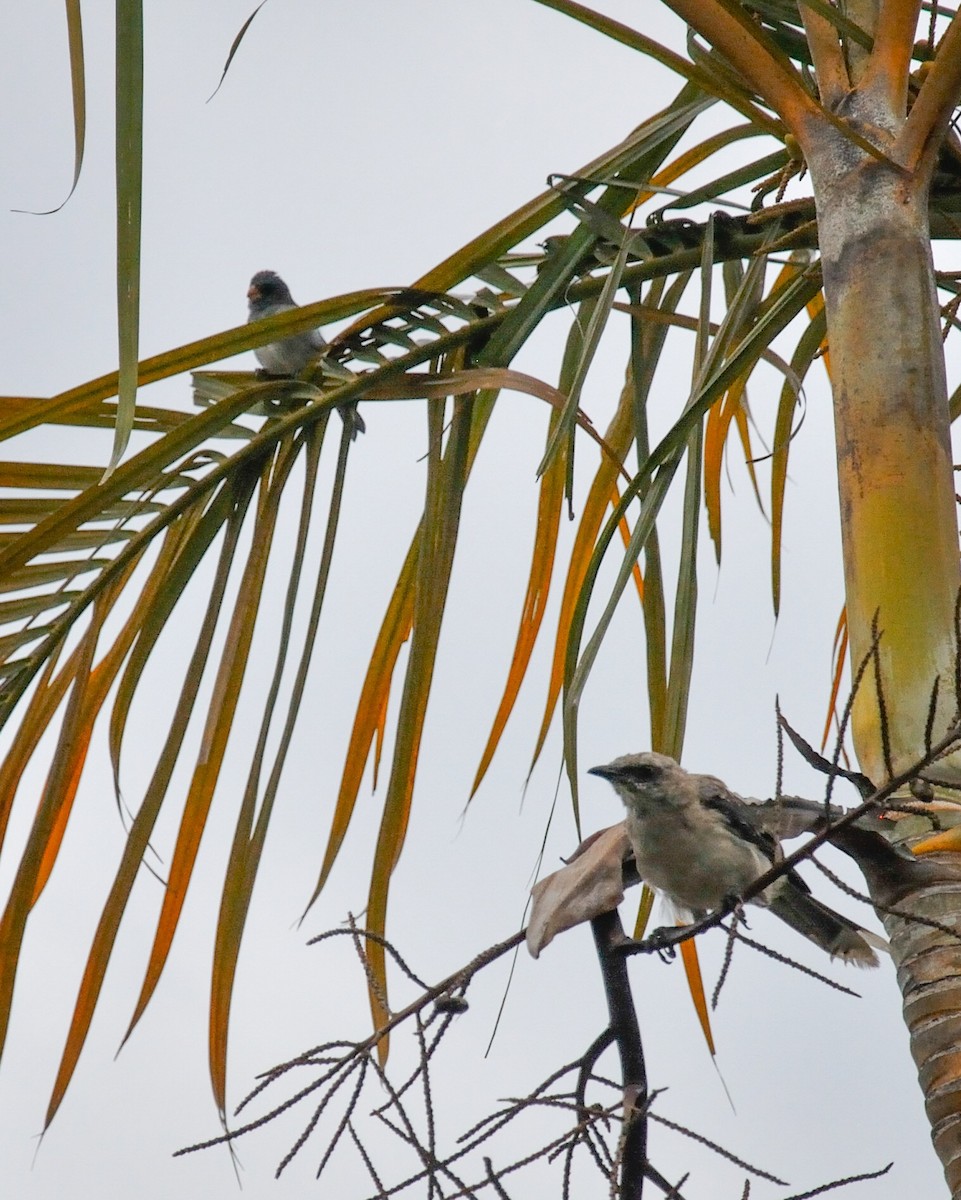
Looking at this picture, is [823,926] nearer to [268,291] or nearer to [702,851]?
[702,851]

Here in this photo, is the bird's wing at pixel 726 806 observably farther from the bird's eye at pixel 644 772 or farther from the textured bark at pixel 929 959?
the textured bark at pixel 929 959

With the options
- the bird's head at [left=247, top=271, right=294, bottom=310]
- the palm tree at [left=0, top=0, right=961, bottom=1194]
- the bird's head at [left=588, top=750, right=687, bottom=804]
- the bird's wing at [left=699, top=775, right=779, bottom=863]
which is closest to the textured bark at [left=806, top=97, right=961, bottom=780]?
the palm tree at [left=0, top=0, right=961, bottom=1194]

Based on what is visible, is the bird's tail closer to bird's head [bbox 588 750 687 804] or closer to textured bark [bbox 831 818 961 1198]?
bird's head [bbox 588 750 687 804]

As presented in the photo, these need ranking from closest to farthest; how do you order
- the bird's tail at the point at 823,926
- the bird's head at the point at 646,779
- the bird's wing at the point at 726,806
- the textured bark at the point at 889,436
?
the textured bark at the point at 889,436 → the bird's tail at the point at 823,926 → the bird's wing at the point at 726,806 → the bird's head at the point at 646,779

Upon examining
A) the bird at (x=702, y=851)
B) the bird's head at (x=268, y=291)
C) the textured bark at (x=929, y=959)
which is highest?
the bird's head at (x=268, y=291)

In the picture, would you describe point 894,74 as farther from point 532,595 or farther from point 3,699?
point 3,699

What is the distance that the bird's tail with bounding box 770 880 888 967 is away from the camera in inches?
129

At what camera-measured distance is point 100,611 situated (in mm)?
3383

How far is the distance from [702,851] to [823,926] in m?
0.31

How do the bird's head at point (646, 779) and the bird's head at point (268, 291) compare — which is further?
the bird's head at point (268, 291)

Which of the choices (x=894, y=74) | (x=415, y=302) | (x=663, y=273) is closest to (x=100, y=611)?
(x=415, y=302)

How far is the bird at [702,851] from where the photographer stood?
3320 mm

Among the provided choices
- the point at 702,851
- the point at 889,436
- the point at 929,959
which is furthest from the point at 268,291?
the point at 929,959

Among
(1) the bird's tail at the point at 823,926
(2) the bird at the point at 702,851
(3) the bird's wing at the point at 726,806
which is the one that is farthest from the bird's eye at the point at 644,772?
(1) the bird's tail at the point at 823,926
